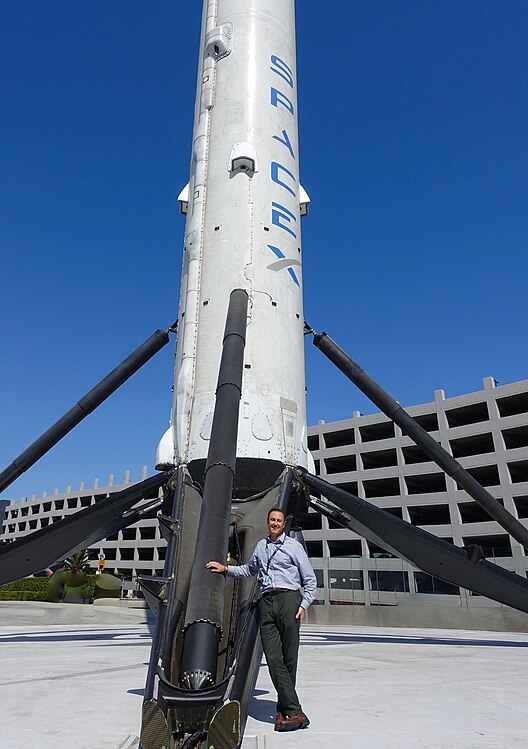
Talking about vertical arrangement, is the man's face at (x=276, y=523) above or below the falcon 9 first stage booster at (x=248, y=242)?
below

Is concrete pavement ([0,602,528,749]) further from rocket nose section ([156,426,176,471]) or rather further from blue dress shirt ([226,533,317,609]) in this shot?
rocket nose section ([156,426,176,471])

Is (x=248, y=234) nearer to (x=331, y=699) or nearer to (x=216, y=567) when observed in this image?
(x=216, y=567)

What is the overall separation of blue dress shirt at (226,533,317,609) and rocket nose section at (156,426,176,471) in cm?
547

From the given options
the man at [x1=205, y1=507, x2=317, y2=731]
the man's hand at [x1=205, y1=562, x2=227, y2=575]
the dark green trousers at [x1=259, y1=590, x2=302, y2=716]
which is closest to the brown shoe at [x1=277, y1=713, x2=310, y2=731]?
the man at [x1=205, y1=507, x2=317, y2=731]

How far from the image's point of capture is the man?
4801mm

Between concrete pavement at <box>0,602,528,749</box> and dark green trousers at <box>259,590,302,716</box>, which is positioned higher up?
dark green trousers at <box>259,590,302,716</box>

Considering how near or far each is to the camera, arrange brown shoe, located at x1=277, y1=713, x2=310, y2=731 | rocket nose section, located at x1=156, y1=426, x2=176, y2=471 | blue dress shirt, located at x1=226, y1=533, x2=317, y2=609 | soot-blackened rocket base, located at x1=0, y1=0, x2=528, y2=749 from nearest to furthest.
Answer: brown shoe, located at x1=277, y1=713, x2=310, y2=731, blue dress shirt, located at x1=226, y1=533, x2=317, y2=609, soot-blackened rocket base, located at x1=0, y1=0, x2=528, y2=749, rocket nose section, located at x1=156, y1=426, x2=176, y2=471

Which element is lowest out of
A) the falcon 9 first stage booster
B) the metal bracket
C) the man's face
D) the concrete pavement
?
the concrete pavement

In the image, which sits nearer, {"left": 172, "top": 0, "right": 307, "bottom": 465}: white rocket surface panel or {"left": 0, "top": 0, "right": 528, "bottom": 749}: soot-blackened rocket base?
{"left": 0, "top": 0, "right": 528, "bottom": 749}: soot-blackened rocket base

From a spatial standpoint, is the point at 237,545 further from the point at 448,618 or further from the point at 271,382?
the point at 448,618

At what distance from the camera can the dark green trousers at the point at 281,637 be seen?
480 centimetres

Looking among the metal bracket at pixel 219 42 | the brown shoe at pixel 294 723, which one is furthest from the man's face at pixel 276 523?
the metal bracket at pixel 219 42

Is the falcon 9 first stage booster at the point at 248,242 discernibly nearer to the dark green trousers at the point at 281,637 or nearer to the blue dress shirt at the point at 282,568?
the blue dress shirt at the point at 282,568

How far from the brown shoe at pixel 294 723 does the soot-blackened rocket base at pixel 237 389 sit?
897mm
